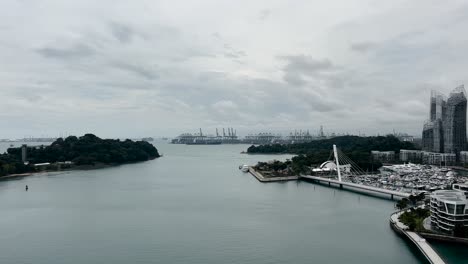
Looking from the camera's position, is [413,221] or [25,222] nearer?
[413,221]

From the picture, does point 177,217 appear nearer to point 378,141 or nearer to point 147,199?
point 147,199

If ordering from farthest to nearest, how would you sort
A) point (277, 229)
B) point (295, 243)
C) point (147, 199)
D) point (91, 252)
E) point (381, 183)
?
point (381, 183), point (147, 199), point (277, 229), point (295, 243), point (91, 252)

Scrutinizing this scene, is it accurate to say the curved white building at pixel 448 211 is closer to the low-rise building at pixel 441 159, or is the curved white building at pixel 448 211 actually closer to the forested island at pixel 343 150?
the forested island at pixel 343 150

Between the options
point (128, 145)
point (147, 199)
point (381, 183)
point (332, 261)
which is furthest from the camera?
point (128, 145)

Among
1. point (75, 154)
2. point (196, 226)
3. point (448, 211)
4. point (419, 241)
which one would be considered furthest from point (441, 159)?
point (75, 154)

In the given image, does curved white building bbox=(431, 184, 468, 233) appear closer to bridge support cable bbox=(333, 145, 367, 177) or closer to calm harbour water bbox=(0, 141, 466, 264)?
calm harbour water bbox=(0, 141, 466, 264)

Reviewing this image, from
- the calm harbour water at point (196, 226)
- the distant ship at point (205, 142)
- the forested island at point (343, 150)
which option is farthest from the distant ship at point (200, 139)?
the calm harbour water at point (196, 226)

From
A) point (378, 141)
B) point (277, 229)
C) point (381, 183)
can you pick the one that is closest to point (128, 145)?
point (378, 141)
